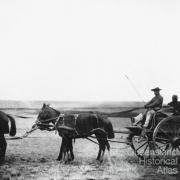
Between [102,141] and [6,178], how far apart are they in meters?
4.23

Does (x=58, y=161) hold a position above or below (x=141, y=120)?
below

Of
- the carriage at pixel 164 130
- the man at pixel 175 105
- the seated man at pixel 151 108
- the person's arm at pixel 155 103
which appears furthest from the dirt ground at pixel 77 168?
the man at pixel 175 105

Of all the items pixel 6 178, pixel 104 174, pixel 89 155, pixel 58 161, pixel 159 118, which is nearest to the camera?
pixel 6 178

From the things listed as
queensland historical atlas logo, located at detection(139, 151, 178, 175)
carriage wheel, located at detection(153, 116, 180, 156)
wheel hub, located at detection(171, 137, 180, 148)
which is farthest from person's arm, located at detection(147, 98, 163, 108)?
queensland historical atlas logo, located at detection(139, 151, 178, 175)

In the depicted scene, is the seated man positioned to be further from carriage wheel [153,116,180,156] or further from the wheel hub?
the wheel hub

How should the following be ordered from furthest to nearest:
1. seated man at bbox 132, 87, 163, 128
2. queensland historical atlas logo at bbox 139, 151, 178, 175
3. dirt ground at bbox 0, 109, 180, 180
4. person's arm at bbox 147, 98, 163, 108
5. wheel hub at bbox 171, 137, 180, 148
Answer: person's arm at bbox 147, 98, 163, 108 < seated man at bbox 132, 87, 163, 128 < wheel hub at bbox 171, 137, 180, 148 < queensland historical atlas logo at bbox 139, 151, 178, 175 < dirt ground at bbox 0, 109, 180, 180

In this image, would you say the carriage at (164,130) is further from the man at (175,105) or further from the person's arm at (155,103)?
the person's arm at (155,103)

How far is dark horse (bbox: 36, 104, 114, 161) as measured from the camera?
12055 millimetres

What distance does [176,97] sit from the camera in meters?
11.2

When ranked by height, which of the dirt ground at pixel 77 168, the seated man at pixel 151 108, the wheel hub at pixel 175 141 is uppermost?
the seated man at pixel 151 108

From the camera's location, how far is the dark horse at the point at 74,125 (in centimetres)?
1205

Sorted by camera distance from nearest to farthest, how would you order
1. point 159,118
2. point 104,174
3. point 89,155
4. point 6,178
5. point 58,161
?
point 6,178
point 104,174
point 159,118
point 58,161
point 89,155

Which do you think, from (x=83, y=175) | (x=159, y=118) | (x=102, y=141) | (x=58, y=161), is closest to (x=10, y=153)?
(x=58, y=161)

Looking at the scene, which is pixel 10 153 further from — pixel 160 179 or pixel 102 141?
pixel 160 179
